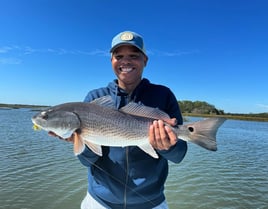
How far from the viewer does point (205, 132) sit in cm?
295

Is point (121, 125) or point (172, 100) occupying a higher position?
point (172, 100)

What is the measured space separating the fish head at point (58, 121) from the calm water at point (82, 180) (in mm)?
6072

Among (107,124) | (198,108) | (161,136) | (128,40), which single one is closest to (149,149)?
(161,136)

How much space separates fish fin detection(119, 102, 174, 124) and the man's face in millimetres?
435

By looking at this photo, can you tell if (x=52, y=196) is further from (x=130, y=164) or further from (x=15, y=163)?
(x=130, y=164)

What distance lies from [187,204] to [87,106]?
754 cm

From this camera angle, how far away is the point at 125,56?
3.46 m

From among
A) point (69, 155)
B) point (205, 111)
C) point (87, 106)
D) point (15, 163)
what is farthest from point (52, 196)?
point (205, 111)

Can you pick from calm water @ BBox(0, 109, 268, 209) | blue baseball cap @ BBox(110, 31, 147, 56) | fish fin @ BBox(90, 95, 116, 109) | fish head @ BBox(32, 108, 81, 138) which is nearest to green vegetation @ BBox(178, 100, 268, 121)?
calm water @ BBox(0, 109, 268, 209)

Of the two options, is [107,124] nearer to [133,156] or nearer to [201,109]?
[133,156]

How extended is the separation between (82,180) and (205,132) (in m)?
9.08

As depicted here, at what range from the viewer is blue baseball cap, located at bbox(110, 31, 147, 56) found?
3363 mm

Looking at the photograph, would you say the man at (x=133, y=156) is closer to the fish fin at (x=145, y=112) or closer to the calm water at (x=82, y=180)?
the fish fin at (x=145, y=112)

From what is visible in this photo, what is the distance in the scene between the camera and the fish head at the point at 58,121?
3.19 meters
